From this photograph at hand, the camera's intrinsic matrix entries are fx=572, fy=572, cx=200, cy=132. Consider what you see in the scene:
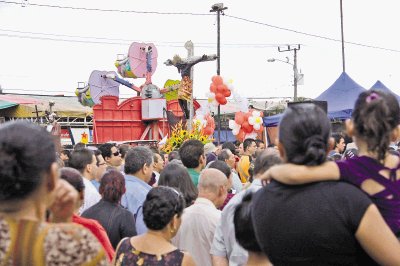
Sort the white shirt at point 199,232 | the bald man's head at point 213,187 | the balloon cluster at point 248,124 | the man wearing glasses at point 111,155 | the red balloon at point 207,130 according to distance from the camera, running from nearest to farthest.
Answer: the white shirt at point 199,232
the bald man's head at point 213,187
the man wearing glasses at point 111,155
the balloon cluster at point 248,124
the red balloon at point 207,130

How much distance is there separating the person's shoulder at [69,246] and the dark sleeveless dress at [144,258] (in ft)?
4.29

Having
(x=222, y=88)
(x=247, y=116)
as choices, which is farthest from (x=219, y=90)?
(x=247, y=116)

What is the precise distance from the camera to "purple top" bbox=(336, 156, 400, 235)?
2.22 m

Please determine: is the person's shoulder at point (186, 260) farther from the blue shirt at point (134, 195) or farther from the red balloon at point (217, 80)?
the red balloon at point (217, 80)

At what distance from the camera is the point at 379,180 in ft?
7.36

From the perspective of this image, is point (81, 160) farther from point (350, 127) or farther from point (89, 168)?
point (350, 127)

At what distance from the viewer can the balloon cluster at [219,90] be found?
1645cm

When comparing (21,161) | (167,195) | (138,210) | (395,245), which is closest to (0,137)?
(21,161)

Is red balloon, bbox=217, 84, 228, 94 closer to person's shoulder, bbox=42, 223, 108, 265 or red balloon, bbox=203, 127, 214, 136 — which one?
red balloon, bbox=203, 127, 214, 136

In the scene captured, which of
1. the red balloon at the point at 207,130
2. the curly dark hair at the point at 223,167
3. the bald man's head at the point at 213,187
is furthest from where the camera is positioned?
the red balloon at the point at 207,130

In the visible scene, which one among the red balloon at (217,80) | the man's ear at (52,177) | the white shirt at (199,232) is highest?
the red balloon at (217,80)

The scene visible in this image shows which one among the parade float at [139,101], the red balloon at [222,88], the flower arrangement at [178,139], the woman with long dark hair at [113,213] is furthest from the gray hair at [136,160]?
the parade float at [139,101]

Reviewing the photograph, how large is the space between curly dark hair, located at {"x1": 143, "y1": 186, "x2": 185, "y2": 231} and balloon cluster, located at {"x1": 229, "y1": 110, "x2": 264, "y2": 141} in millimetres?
11927

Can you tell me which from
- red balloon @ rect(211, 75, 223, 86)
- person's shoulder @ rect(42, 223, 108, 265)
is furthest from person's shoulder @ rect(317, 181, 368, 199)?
red balloon @ rect(211, 75, 223, 86)
